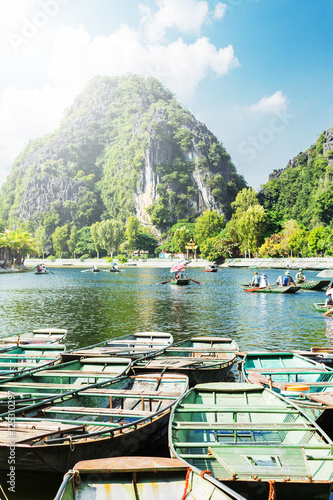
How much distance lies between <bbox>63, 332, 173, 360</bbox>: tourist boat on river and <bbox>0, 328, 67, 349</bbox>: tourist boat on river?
283 centimetres

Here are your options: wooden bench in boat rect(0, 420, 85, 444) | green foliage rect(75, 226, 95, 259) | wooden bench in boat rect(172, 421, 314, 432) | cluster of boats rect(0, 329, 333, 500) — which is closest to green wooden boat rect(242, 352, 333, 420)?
cluster of boats rect(0, 329, 333, 500)

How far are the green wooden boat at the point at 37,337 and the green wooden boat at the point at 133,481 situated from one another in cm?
1210

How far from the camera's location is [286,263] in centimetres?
8756

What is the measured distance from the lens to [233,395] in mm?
9094

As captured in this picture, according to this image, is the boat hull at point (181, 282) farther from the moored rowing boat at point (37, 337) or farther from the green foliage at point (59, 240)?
the green foliage at point (59, 240)

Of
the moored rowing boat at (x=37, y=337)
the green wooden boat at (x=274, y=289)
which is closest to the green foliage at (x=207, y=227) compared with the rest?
the green wooden boat at (x=274, y=289)

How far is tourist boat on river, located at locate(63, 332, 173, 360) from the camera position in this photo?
1415cm

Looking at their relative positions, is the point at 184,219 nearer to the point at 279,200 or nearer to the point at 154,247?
the point at 154,247

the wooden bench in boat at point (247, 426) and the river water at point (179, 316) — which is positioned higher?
the wooden bench in boat at point (247, 426)

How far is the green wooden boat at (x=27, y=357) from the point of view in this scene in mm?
12758

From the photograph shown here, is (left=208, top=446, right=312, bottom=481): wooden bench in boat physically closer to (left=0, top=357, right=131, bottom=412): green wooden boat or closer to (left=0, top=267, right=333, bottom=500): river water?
(left=0, top=357, right=131, bottom=412): green wooden boat

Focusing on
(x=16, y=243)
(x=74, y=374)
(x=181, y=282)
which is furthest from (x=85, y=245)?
(x=74, y=374)

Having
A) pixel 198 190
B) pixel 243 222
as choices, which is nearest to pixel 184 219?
pixel 198 190

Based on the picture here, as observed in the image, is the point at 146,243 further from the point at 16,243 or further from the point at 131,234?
the point at 16,243
